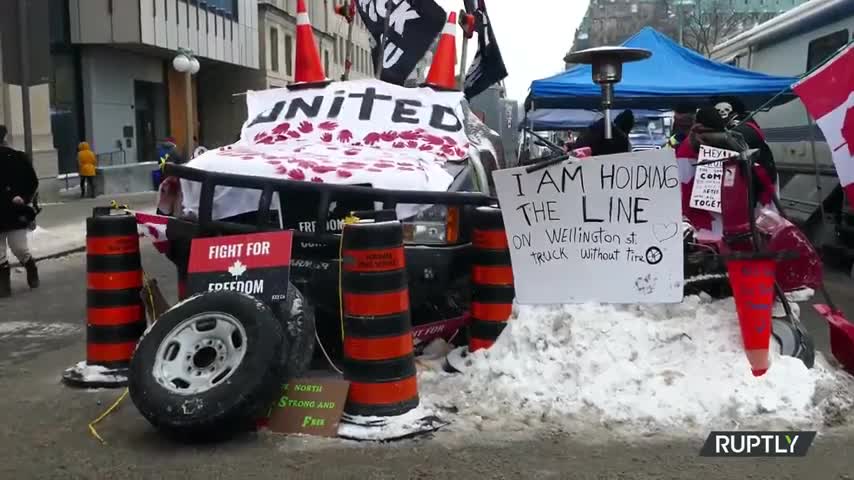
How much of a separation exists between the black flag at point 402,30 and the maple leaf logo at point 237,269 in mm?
4774

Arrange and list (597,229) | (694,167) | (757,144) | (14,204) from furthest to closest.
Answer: (14,204), (757,144), (694,167), (597,229)

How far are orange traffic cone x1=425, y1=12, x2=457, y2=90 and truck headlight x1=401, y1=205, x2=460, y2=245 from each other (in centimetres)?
192

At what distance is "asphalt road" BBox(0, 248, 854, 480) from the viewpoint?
390 cm

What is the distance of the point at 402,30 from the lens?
9273 mm

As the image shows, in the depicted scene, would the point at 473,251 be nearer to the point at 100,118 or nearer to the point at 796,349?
the point at 796,349

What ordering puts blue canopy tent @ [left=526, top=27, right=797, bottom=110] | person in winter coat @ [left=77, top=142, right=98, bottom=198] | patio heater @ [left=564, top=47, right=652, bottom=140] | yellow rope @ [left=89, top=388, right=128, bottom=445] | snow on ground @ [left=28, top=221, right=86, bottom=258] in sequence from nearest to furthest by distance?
1. yellow rope @ [left=89, top=388, right=128, bottom=445]
2. patio heater @ [left=564, top=47, right=652, bottom=140]
3. blue canopy tent @ [left=526, top=27, right=797, bottom=110]
4. snow on ground @ [left=28, top=221, right=86, bottom=258]
5. person in winter coat @ [left=77, top=142, right=98, bottom=198]

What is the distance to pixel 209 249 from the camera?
4848 mm

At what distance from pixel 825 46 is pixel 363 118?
7475 millimetres

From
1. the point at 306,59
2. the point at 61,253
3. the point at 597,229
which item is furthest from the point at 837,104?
the point at 61,253

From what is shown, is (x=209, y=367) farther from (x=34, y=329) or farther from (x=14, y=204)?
(x=14, y=204)

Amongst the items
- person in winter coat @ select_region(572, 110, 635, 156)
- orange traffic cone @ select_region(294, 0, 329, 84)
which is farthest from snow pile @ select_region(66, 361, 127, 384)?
person in winter coat @ select_region(572, 110, 635, 156)

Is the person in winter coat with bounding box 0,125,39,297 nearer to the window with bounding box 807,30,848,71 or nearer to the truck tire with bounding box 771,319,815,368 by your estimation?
the truck tire with bounding box 771,319,815,368

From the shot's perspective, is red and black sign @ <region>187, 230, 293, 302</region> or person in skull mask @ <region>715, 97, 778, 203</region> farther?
person in skull mask @ <region>715, 97, 778, 203</region>

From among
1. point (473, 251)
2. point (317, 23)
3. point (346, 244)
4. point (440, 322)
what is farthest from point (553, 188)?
point (317, 23)
